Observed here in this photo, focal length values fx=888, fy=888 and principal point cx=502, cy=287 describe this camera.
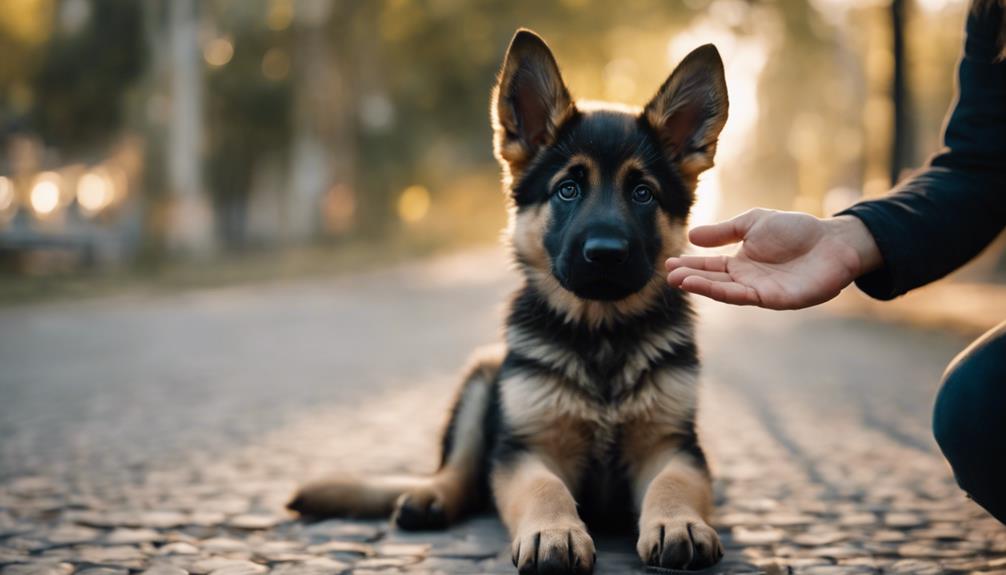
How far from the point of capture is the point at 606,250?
11.7ft

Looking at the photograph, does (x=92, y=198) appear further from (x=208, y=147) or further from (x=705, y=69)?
(x=705, y=69)

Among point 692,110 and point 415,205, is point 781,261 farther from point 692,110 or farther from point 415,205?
point 415,205

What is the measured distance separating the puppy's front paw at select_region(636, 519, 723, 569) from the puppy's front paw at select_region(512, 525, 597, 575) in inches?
8.8

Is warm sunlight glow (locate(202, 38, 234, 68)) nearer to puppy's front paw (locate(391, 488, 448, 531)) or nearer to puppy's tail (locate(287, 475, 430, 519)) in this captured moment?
puppy's tail (locate(287, 475, 430, 519))

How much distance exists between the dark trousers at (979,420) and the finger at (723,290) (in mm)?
776

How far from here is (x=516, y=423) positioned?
3799mm

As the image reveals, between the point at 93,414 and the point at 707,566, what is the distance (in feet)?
17.8

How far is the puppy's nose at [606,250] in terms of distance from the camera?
356cm

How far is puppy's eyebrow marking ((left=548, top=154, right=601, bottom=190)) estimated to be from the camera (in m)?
3.99

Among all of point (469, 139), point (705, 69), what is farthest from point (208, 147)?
point (705, 69)

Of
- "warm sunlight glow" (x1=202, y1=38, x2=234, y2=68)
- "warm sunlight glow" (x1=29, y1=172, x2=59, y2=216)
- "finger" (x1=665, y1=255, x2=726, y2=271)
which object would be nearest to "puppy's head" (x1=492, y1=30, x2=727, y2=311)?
"finger" (x1=665, y1=255, x2=726, y2=271)

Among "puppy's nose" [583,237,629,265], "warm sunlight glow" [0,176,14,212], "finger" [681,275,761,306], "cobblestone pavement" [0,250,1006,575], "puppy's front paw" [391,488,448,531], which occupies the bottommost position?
"cobblestone pavement" [0,250,1006,575]

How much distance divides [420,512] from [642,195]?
1731 millimetres

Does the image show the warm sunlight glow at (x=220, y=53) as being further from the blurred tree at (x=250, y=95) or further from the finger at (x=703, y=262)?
the finger at (x=703, y=262)
